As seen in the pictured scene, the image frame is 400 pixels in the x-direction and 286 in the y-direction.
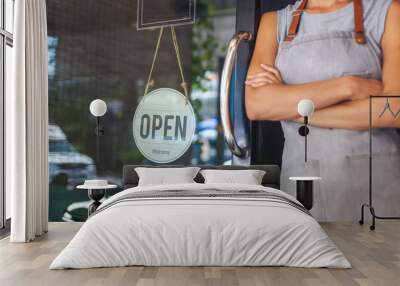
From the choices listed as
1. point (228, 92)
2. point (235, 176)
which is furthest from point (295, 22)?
point (235, 176)

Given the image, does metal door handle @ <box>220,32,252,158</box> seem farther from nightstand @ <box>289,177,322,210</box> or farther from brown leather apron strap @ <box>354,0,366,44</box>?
brown leather apron strap @ <box>354,0,366,44</box>

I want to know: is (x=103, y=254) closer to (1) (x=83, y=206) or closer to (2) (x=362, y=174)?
(1) (x=83, y=206)

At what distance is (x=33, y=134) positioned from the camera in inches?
216

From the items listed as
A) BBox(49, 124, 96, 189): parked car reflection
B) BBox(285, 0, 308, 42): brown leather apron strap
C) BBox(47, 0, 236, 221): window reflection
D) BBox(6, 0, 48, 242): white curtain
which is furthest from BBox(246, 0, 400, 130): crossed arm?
BBox(6, 0, 48, 242): white curtain

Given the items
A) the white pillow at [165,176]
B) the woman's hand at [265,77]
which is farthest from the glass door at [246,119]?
the white pillow at [165,176]

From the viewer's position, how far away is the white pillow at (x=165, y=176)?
622cm

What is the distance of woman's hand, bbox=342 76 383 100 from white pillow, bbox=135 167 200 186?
7.00ft

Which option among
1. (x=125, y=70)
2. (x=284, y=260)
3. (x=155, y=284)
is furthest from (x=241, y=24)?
(x=155, y=284)

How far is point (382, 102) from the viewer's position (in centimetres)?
658

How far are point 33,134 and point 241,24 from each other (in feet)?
9.78

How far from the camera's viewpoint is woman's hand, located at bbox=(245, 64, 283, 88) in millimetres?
6836

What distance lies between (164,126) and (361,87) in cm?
249

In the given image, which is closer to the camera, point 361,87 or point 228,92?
point 361,87

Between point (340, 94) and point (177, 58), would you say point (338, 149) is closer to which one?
point (340, 94)
